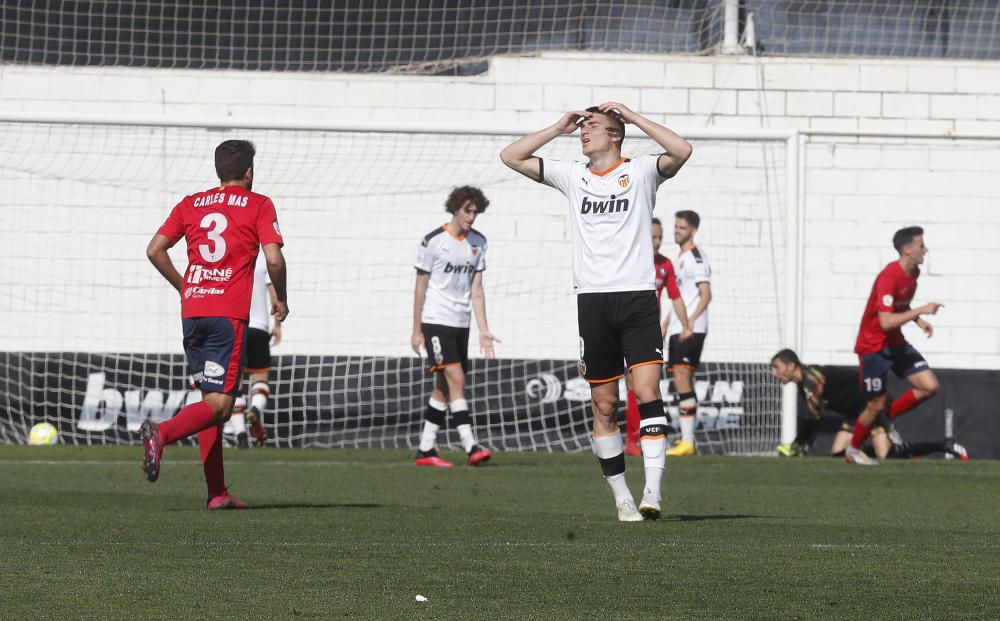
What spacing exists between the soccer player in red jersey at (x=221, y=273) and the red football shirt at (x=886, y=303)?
665 cm

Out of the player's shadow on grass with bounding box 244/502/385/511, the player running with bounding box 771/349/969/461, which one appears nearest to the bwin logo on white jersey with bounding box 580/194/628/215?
the player's shadow on grass with bounding box 244/502/385/511

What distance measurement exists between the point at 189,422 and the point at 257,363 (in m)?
6.15

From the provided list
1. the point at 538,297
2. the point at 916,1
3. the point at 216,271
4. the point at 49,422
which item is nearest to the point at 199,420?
the point at 216,271

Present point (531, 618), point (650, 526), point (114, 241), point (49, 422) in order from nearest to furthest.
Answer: point (531, 618), point (650, 526), point (49, 422), point (114, 241)

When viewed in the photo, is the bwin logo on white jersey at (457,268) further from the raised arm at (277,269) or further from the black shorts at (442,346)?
the raised arm at (277,269)

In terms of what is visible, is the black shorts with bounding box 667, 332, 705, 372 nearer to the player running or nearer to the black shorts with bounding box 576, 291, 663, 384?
the player running

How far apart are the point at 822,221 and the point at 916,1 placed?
2.89 meters

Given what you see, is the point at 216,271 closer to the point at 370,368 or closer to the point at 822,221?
the point at 370,368

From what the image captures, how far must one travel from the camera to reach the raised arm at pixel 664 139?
6996 millimetres

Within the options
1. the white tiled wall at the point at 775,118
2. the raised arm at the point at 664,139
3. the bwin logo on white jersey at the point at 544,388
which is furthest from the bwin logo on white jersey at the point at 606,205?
the white tiled wall at the point at 775,118

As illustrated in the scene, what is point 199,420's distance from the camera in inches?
286

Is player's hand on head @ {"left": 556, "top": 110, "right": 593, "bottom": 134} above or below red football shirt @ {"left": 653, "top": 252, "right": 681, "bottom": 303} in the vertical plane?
above

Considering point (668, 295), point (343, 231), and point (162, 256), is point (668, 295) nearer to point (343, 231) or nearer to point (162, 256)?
point (343, 231)

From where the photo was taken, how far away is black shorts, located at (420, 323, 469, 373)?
472 inches
